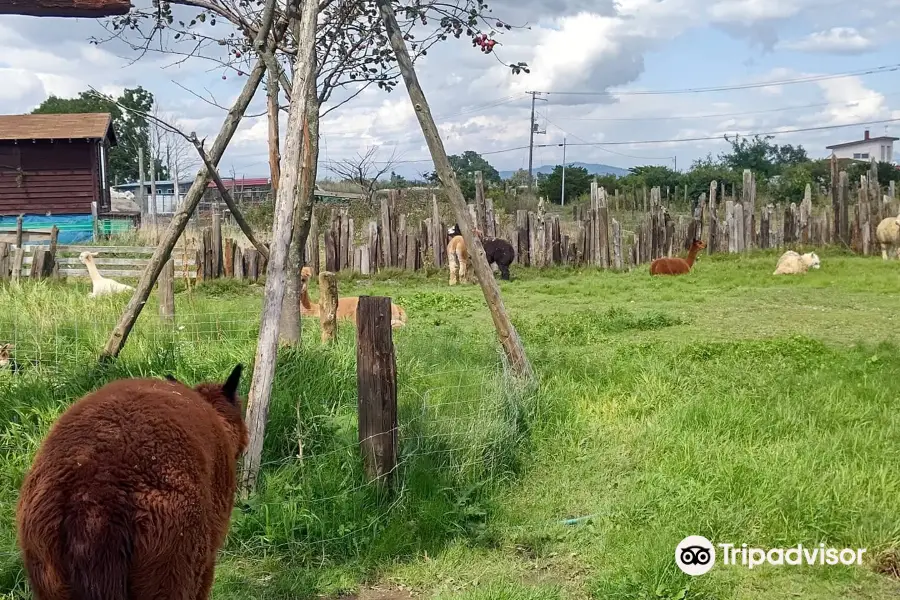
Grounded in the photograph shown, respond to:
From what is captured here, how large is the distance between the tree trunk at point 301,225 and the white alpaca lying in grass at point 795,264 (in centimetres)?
1443

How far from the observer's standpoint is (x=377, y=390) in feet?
15.5

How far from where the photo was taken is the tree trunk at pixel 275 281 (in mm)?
4473

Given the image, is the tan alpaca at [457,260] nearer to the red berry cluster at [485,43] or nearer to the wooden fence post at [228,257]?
the wooden fence post at [228,257]

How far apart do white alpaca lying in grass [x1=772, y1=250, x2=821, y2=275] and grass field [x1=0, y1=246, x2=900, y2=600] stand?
10.5 metres

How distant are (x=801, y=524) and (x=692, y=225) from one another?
19.7m

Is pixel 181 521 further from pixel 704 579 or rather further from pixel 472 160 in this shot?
pixel 472 160

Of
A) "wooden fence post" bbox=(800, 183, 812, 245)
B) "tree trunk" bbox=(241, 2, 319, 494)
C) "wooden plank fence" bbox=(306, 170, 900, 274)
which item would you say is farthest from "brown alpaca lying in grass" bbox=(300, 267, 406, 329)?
"wooden fence post" bbox=(800, 183, 812, 245)

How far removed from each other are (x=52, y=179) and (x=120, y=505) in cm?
3330

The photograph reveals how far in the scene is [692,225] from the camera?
2308 centimetres

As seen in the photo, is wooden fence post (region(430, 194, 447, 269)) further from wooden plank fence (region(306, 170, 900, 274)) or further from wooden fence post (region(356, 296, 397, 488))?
wooden fence post (region(356, 296, 397, 488))

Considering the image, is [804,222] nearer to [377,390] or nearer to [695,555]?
[695,555]

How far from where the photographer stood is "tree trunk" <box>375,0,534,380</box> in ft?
19.6

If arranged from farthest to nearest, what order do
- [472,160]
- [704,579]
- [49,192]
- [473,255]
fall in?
[472,160], [49,192], [473,255], [704,579]

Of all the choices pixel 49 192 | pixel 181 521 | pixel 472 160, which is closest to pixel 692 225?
pixel 181 521
